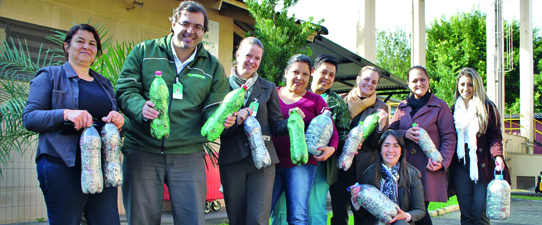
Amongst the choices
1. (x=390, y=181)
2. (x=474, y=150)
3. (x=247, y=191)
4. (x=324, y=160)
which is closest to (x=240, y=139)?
(x=247, y=191)

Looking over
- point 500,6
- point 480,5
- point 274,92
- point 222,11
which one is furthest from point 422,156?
point 480,5

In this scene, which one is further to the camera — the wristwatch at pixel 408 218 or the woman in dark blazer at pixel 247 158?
the wristwatch at pixel 408 218

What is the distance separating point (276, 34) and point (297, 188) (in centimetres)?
365

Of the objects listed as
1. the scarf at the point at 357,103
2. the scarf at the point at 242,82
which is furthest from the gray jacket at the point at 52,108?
the scarf at the point at 357,103

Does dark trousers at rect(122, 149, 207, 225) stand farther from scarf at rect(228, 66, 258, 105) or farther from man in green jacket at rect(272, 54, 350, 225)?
man in green jacket at rect(272, 54, 350, 225)

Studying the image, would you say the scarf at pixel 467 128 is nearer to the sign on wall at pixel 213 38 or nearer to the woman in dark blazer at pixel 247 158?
the woman in dark blazer at pixel 247 158

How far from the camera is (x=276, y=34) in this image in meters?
6.68

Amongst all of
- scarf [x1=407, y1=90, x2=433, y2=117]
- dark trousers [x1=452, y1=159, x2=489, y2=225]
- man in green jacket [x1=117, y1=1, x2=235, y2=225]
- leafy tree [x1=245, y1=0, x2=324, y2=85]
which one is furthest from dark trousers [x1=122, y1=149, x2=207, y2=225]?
leafy tree [x1=245, y1=0, x2=324, y2=85]

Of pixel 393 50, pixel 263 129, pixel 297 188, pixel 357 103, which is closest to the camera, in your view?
pixel 263 129

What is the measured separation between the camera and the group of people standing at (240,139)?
2736mm

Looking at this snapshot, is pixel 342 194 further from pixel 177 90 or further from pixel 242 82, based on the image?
pixel 177 90

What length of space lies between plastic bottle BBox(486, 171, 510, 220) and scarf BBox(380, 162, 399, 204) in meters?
1.06

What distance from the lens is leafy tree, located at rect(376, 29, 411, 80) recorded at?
36.2m

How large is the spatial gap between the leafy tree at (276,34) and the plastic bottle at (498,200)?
11.5 feet
